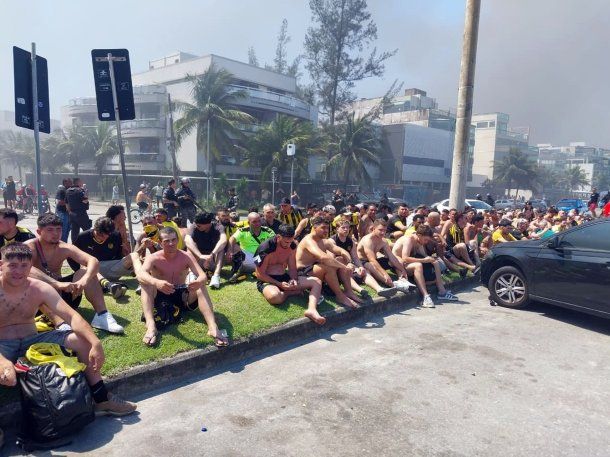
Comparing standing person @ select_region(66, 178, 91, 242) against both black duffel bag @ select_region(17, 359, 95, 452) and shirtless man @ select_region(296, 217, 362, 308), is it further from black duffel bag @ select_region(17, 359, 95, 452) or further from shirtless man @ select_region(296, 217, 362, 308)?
black duffel bag @ select_region(17, 359, 95, 452)

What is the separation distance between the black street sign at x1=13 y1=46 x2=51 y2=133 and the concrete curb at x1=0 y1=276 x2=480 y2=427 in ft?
13.1

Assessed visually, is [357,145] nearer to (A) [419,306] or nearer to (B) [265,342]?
(A) [419,306]

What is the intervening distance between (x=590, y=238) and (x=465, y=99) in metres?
7.85

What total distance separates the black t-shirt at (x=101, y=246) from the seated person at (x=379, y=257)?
404 cm

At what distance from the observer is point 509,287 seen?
7410 mm

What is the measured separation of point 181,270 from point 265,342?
4.43 feet

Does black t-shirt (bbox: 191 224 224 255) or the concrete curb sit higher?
black t-shirt (bbox: 191 224 224 255)

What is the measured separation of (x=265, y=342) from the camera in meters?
Answer: 5.37

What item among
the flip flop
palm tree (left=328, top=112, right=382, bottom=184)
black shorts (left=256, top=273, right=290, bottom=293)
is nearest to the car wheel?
black shorts (left=256, top=273, right=290, bottom=293)

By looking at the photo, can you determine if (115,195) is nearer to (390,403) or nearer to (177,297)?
(177,297)

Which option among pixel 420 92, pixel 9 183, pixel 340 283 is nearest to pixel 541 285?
pixel 340 283

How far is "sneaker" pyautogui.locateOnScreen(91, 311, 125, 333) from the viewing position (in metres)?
4.76

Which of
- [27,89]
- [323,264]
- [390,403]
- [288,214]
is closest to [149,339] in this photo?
[390,403]

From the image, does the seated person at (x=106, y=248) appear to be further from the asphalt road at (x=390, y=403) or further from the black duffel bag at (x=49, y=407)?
the black duffel bag at (x=49, y=407)
